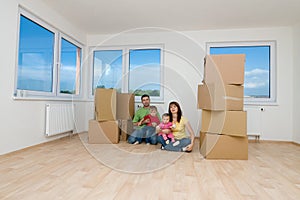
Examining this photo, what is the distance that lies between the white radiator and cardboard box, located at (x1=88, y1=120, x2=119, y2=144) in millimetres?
494

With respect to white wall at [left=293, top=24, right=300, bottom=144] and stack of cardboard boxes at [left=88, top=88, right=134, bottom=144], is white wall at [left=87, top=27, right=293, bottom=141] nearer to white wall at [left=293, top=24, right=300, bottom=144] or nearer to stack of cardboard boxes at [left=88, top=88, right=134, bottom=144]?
white wall at [left=293, top=24, right=300, bottom=144]

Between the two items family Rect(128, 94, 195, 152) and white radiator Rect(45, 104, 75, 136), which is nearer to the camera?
family Rect(128, 94, 195, 152)

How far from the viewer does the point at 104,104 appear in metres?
2.96

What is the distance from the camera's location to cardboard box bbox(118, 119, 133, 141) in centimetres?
321

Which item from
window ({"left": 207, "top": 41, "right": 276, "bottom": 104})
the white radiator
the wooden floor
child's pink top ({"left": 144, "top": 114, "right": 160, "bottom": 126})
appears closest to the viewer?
the wooden floor

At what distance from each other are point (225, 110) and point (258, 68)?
1847 mm

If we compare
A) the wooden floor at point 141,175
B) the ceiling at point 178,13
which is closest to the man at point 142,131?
the wooden floor at point 141,175

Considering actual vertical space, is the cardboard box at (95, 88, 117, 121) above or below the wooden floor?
above

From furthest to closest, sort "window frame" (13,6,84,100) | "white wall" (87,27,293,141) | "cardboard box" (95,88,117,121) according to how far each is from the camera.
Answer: "white wall" (87,27,293,141) → "cardboard box" (95,88,117,121) → "window frame" (13,6,84,100)

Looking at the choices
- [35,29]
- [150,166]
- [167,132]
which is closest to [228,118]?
[167,132]

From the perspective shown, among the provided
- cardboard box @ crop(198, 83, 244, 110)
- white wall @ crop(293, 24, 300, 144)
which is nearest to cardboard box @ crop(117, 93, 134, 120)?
cardboard box @ crop(198, 83, 244, 110)

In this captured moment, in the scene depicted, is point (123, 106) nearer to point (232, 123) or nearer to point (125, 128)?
point (125, 128)

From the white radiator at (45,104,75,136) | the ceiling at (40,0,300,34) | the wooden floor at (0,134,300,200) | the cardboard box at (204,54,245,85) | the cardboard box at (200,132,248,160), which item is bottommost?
the wooden floor at (0,134,300,200)

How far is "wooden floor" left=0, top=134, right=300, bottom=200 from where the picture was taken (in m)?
1.32
